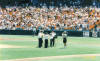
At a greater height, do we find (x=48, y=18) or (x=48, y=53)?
(x=48, y=53)

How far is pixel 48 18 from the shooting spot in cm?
4978

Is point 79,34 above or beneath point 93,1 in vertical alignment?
beneath

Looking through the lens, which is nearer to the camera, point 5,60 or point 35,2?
point 5,60

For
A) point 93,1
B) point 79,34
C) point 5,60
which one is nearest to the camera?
point 5,60

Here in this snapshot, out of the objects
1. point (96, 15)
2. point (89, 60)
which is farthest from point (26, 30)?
point (89, 60)

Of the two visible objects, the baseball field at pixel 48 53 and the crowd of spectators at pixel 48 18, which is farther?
the crowd of spectators at pixel 48 18

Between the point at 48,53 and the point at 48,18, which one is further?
the point at 48,18

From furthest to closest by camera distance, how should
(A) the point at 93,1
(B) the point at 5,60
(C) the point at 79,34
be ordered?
(A) the point at 93,1, (C) the point at 79,34, (B) the point at 5,60

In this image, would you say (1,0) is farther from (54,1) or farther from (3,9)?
(54,1)

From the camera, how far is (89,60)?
18875mm

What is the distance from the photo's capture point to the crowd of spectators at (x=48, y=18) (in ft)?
157

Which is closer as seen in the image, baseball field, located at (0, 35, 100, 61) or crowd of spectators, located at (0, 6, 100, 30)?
baseball field, located at (0, 35, 100, 61)

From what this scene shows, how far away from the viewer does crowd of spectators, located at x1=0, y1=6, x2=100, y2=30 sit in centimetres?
4791

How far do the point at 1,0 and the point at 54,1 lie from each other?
987 cm
